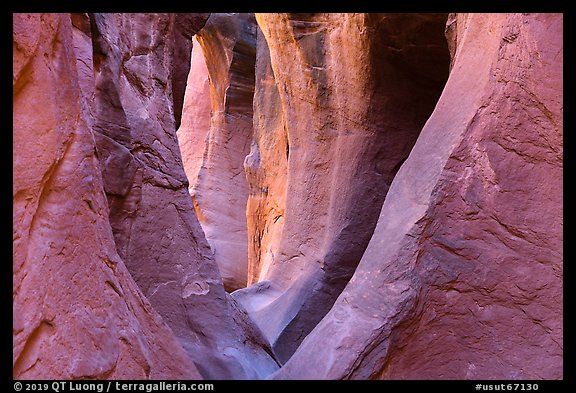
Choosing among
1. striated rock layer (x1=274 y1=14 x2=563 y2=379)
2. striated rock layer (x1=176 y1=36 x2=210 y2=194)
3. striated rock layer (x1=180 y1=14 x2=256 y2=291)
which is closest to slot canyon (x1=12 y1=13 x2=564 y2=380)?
striated rock layer (x1=274 y1=14 x2=563 y2=379)

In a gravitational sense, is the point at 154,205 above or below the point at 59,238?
above

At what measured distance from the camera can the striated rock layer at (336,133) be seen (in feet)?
15.1

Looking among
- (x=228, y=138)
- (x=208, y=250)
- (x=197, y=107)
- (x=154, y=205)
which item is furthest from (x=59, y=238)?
(x=197, y=107)

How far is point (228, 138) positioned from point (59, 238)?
7.79m

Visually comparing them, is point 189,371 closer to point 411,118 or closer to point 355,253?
point 355,253

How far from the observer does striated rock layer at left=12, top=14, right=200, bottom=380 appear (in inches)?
72.9

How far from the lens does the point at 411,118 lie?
189 inches

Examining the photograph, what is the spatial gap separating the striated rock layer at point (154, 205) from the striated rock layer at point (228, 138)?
587 centimetres

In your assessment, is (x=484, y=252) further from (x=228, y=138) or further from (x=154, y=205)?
(x=228, y=138)

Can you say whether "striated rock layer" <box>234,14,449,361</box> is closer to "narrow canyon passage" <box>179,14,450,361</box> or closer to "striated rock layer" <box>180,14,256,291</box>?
"narrow canyon passage" <box>179,14,450,361</box>

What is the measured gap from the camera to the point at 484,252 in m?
2.63

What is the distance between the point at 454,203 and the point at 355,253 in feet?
7.10

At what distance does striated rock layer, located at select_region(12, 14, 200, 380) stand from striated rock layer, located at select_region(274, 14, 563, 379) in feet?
3.34

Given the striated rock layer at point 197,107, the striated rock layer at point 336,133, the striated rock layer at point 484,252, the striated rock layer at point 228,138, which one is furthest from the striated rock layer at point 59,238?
the striated rock layer at point 197,107
